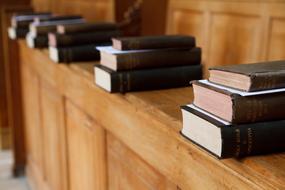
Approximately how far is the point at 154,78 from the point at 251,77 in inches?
21.3

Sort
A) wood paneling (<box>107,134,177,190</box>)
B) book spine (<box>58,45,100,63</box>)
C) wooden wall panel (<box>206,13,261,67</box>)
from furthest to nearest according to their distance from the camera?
Answer: book spine (<box>58,45,100,63</box>) < wooden wall panel (<box>206,13,261,67</box>) < wood paneling (<box>107,134,177,190</box>)

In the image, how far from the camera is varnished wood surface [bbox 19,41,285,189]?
0.76 meters

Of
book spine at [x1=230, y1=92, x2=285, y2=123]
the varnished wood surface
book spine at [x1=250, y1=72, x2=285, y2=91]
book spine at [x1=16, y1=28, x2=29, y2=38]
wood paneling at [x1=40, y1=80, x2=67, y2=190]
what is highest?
book spine at [x1=250, y1=72, x2=285, y2=91]

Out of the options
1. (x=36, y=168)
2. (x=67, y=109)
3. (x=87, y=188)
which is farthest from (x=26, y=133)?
(x=87, y=188)

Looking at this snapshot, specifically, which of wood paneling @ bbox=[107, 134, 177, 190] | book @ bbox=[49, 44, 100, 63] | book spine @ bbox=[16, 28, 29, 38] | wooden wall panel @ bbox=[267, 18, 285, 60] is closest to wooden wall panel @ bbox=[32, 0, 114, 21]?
book spine @ bbox=[16, 28, 29, 38]

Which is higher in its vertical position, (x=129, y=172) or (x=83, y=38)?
(x=83, y=38)

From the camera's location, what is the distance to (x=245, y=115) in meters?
0.79

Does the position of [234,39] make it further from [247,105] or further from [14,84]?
[14,84]

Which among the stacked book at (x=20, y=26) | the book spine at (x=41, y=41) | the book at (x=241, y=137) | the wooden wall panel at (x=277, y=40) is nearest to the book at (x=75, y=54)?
the book spine at (x=41, y=41)

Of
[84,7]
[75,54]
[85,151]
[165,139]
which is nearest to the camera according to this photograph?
[165,139]

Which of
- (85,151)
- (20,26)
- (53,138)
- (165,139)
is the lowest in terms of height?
(53,138)

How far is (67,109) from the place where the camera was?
1.82 metres

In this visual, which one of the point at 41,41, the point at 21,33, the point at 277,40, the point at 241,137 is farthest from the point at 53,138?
the point at 241,137

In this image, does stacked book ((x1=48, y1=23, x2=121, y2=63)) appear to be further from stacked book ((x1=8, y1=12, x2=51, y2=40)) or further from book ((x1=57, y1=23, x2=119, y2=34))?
stacked book ((x1=8, y1=12, x2=51, y2=40))
